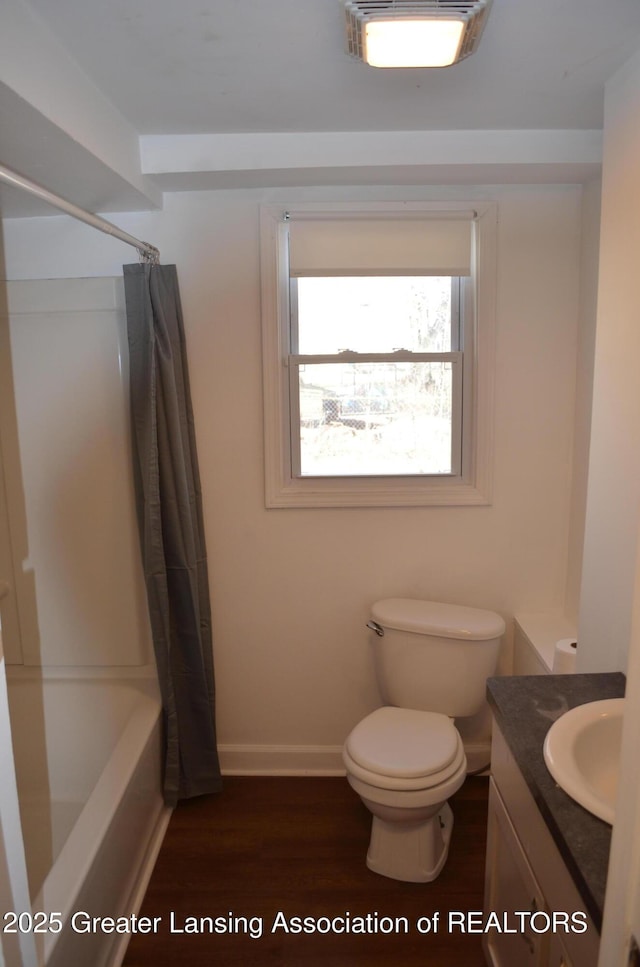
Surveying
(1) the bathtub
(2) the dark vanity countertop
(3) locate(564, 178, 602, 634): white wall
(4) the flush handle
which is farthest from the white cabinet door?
(1) the bathtub

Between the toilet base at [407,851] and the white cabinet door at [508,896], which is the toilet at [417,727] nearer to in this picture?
the toilet base at [407,851]

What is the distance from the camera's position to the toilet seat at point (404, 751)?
187cm

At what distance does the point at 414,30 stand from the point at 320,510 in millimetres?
1538

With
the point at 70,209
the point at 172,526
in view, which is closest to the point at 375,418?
the point at 172,526

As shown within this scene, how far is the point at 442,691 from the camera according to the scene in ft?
7.41

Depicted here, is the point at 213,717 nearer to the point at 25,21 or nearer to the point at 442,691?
the point at 442,691

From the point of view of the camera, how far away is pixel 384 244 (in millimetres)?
2258

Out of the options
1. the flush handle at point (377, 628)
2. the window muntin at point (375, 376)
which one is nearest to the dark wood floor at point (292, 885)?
the flush handle at point (377, 628)

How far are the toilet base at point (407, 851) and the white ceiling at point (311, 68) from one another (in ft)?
7.07

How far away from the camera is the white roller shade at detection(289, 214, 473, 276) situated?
226 centimetres

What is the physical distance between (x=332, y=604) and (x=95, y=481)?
102 cm

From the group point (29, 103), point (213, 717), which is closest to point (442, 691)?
point (213, 717)

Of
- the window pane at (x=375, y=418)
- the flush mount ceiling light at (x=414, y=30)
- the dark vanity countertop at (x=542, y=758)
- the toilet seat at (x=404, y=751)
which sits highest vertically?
the flush mount ceiling light at (x=414, y=30)

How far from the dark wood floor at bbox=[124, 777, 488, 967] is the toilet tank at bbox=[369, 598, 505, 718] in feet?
1.43
